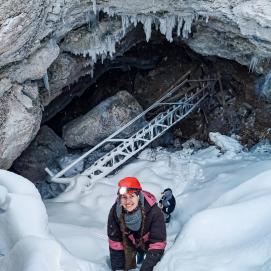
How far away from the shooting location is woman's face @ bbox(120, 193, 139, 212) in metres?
5.01

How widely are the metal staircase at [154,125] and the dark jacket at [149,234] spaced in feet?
14.7

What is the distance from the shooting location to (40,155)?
1130cm

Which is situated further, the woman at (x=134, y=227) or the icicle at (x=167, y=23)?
the icicle at (x=167, y=23)

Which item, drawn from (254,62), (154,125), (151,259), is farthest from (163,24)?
(151,259)

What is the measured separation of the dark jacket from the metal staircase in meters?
4.48

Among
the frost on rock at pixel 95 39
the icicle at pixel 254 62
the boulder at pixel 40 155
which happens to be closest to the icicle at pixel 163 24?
the frost on rock at pixel 95 39

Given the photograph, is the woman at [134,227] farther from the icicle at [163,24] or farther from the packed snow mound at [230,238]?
the icicle at [163,24]

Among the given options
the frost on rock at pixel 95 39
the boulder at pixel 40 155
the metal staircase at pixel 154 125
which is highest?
the frost on rock at pixel 95 39

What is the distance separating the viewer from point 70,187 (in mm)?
9875

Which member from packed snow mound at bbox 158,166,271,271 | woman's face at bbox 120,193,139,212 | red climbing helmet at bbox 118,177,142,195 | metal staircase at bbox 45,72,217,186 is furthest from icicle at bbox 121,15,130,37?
woman's face at bbox 120,193,139,212

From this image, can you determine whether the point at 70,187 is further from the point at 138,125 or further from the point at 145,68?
the point at 145,68

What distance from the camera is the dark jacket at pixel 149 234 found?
5289 mm

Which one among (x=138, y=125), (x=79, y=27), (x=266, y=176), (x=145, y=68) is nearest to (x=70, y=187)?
(x=138, y=125)

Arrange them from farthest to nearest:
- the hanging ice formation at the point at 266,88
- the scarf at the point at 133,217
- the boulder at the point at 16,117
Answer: the hanging ice formation at the point at 266,88 → the boulder at the point at 16,117 → the scarf at the point at 133,217
